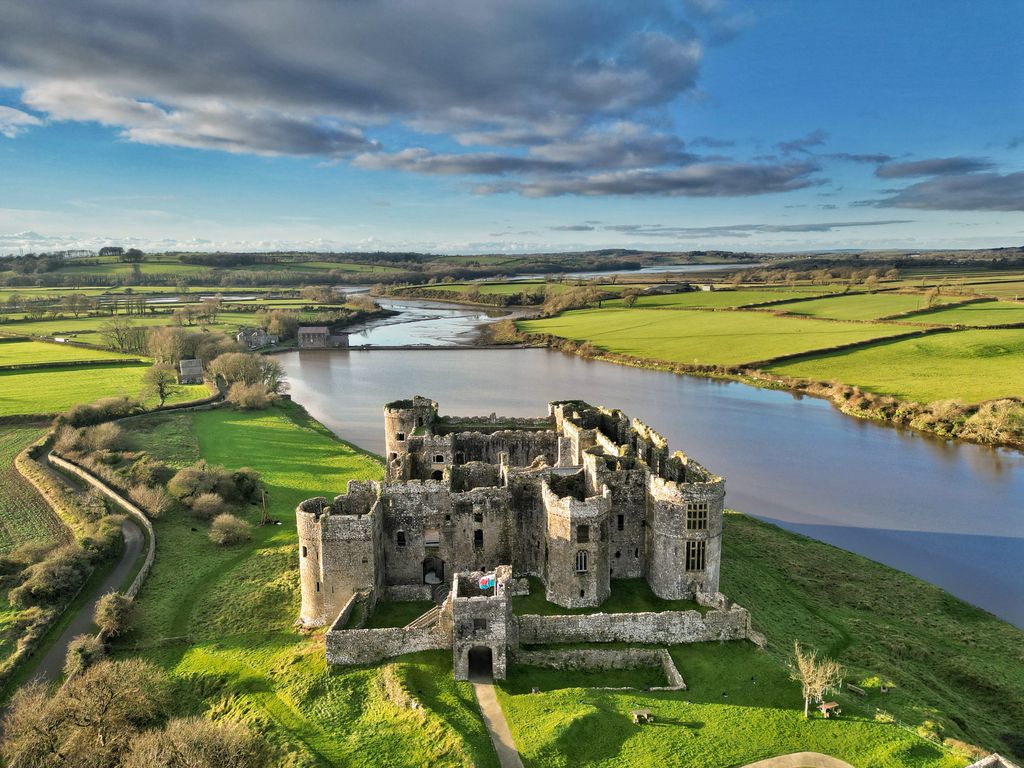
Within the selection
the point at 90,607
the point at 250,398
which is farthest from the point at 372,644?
the point at 250,398

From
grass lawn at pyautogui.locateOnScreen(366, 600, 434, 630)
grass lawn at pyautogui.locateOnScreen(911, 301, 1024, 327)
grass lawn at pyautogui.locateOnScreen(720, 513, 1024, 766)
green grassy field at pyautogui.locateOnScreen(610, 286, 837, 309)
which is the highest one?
green grassy field at pyautogui.locateOnScreen(610, 286, 837, 309)

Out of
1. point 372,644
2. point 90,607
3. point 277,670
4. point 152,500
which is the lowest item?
point 90,607

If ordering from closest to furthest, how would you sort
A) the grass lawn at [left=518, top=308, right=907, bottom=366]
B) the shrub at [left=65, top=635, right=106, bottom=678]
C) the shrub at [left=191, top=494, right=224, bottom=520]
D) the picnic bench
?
the picnic bench
the shrub at [left=65, top=635, right=106, bottom=678]
the shrub at [left=191, top=494, right=224, bottom=520]
the grass lawn at [left=518, top=308, right=907, bottom=366]

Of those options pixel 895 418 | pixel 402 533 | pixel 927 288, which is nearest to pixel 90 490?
pixel 402 533

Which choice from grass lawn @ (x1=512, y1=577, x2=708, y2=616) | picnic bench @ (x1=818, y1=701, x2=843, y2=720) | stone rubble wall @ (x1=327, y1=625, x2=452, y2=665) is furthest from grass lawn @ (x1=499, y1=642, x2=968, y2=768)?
grass lawn @ (x1=512, y1=577, x2=708, y2=616)

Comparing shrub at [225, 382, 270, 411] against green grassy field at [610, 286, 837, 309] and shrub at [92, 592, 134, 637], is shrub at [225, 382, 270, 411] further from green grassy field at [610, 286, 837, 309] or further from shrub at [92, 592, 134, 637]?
green grassy field at [610, 286, 837, 309]

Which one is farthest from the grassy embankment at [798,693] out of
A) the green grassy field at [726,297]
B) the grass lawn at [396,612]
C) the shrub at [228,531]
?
the green grassy field at [726,297]

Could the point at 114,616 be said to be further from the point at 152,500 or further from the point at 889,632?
the point at 889,632
